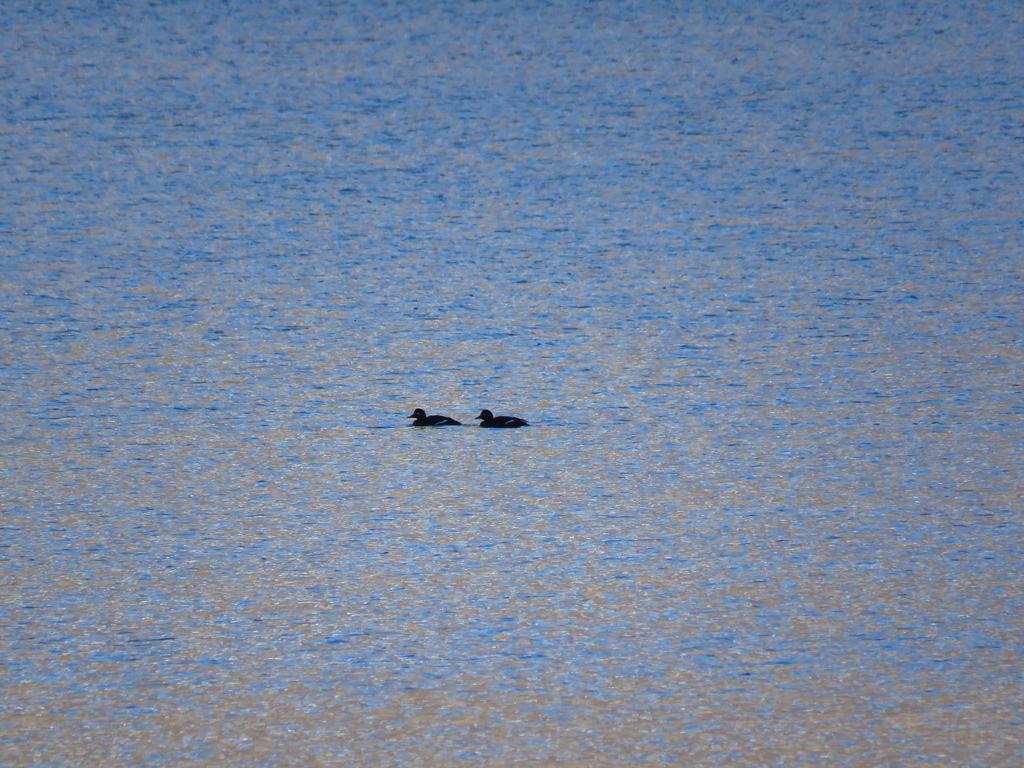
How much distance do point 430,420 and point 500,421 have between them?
0.49 m

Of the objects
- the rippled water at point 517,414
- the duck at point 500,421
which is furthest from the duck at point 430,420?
the duck at point 500,421

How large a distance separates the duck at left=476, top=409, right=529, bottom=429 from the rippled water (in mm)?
76

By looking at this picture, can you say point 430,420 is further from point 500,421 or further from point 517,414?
point 517,414

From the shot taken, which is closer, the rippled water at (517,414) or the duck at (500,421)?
the rippled water at (517,414)

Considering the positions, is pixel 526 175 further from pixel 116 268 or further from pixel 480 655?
pixel 480 655

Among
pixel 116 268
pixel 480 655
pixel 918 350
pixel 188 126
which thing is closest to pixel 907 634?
pixel 480 655

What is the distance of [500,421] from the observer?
9859 mm

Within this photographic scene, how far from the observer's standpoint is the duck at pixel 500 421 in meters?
9.84

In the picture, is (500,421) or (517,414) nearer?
(500,421)

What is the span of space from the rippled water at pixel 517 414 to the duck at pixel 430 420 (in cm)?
6

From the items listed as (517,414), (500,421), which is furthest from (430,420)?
(517,414)

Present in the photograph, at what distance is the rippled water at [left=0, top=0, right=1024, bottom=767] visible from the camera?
619 cm

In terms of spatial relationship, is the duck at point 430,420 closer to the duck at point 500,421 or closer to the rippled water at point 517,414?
the rippled water at point 517,414

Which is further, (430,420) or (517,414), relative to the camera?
(517,414)
